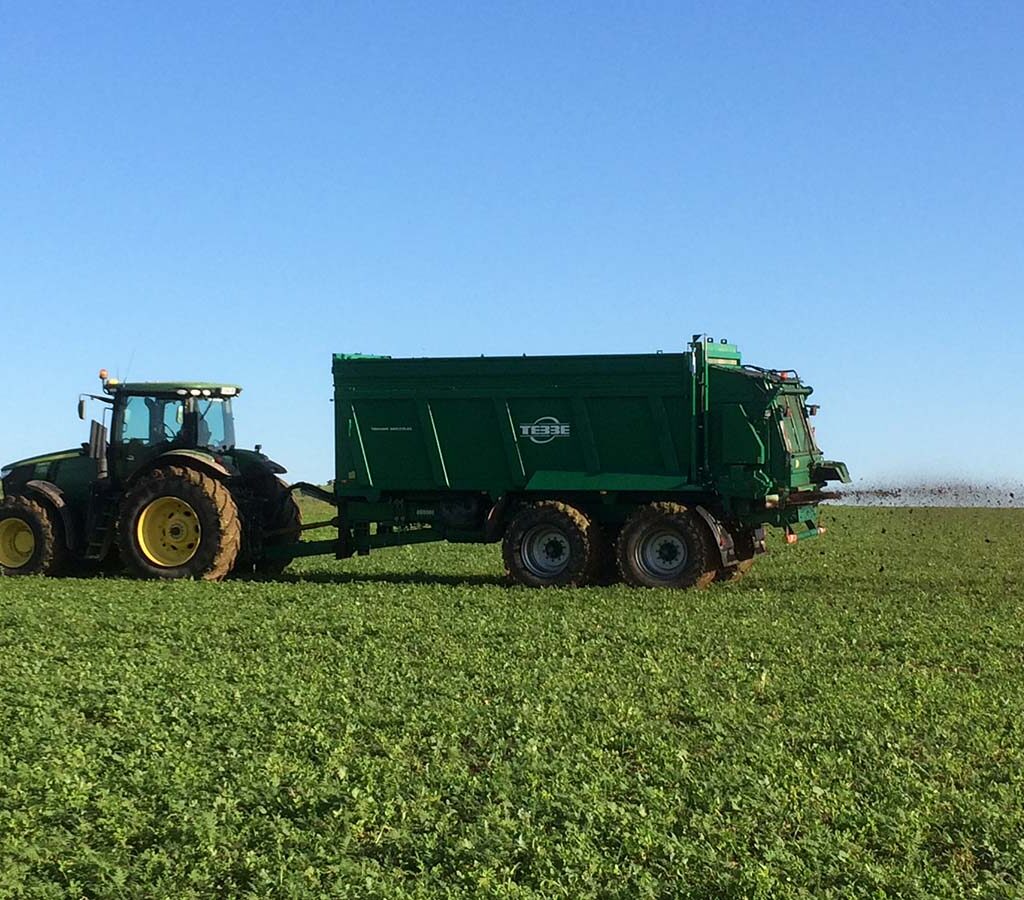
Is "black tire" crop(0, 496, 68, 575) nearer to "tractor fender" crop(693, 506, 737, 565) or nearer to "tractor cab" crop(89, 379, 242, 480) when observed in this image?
"tractor cab" crop(89, 379, 242, 480)

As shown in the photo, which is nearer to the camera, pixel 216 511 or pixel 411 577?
pixel 216 511

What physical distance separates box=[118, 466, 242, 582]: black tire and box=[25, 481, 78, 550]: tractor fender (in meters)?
1.24

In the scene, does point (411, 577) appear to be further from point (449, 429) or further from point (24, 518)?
point (24, 518)

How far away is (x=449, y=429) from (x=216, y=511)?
139 inches

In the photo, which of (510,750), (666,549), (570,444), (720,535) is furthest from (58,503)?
(510,750)

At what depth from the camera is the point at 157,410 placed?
19.6 meters

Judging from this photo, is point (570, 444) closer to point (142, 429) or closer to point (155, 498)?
point (155, 498)

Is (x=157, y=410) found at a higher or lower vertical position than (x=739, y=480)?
higher

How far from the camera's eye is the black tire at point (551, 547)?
17.7 metres

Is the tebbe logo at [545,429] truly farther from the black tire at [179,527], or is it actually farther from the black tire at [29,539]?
the black tire at [29,539]

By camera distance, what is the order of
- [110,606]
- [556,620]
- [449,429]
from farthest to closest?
[449,429]
[110,606]
[556,620]

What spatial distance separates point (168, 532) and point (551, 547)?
18.6 ft

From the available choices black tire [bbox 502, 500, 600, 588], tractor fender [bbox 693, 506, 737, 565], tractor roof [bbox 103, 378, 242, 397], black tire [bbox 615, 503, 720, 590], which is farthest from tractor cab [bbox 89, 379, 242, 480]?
tractor fender [bbox 693, 506, 737, 565]

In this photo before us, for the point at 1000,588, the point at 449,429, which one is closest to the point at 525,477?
the point at 449,429
